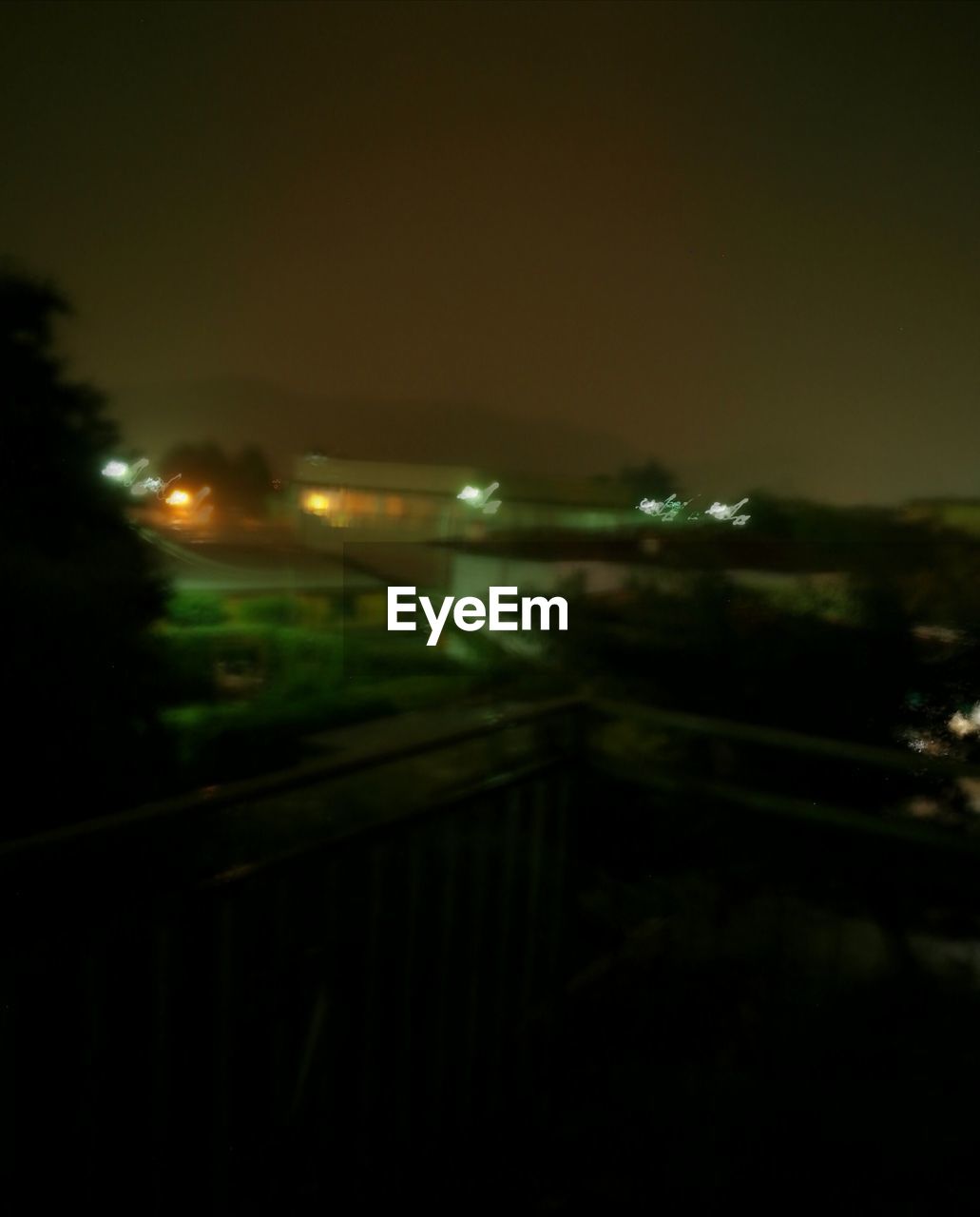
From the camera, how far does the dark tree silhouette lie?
7059 millimetres

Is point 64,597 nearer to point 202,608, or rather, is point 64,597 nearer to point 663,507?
point 202,608

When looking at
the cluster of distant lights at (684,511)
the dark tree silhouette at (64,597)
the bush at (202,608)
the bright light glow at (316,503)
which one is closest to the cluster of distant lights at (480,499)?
the bright light glow at (316,503)

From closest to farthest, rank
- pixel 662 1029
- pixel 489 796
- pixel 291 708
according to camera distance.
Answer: pixel 489 796
pixel 662 1029
pixel 291 708

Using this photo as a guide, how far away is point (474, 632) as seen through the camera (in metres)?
12.7

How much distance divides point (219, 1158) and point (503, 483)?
53.9ft

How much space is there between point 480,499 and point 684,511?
6.77m

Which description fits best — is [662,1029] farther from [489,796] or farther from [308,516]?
[308,516]

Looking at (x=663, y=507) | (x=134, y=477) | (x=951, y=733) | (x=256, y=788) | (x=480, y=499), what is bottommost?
(x=951, y=733)

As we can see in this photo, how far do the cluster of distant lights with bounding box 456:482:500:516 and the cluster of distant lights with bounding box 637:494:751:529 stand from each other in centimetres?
367

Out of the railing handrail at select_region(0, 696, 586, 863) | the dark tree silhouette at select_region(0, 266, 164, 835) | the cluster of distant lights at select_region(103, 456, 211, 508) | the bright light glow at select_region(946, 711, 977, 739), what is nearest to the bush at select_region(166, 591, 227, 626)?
the cluster of distant lights at select_region(103, 456, 211, 508)

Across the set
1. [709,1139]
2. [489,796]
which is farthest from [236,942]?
[709,1139]

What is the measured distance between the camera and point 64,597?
726cm

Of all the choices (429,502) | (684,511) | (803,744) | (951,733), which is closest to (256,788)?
(803,744)

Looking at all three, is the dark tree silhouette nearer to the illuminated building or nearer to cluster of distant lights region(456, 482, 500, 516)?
the illuminated building
